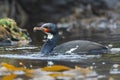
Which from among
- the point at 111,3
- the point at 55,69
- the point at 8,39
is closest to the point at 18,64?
the point at 55,69

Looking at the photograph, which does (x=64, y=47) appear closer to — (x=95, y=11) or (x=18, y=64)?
(x=18, y=64)

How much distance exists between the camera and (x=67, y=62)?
14.8 meters

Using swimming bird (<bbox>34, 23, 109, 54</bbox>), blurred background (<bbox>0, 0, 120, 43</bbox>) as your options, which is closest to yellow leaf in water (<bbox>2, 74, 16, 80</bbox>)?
swimming bird (<bbox>34, 23, 109, 54</bbox>)

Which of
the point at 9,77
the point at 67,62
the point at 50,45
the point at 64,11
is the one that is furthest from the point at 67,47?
the point at 64,11

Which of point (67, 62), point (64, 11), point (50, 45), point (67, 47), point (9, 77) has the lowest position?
point (9, 77)

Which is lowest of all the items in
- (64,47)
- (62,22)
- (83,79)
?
(83,79)

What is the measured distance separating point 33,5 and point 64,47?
28.4 m

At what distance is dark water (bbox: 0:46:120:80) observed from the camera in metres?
11.5

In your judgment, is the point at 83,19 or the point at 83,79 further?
the point at 83,19

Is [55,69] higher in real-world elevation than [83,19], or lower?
lower

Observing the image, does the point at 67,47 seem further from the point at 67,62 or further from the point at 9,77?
the point at 9,77

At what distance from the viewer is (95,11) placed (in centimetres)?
4359

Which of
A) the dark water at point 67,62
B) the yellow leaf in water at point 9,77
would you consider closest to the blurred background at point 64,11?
the dark water at point 67,62

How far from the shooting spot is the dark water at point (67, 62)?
11.5 meters
